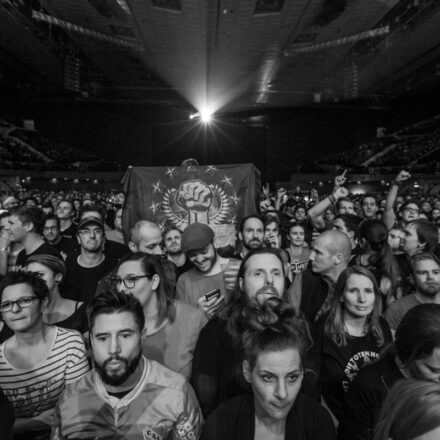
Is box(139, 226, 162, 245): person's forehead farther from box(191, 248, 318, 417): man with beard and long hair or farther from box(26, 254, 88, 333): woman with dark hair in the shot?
box(191, 248, 318, 417): man with beard and long hair

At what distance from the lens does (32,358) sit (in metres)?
2.29

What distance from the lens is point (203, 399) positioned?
2193 millimetres

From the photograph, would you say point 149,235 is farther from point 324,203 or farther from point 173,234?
point 324,203

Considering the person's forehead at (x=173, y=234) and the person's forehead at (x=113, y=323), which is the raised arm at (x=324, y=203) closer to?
the person's forehead at (x=173, y=234)

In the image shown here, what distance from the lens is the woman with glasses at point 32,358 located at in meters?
2.20

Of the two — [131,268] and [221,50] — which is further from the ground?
[221,50]

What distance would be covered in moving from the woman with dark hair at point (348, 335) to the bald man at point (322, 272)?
0.41 m

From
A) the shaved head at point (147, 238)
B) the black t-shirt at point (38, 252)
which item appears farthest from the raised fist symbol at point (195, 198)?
the black t-shirt at point (38, 252)

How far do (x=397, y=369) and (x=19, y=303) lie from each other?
1897 millimetres

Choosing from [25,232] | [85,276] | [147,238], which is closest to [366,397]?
[147,238]

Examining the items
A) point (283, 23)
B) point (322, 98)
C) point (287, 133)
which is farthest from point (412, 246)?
point (287, 133)

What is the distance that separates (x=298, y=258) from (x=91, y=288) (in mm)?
2369

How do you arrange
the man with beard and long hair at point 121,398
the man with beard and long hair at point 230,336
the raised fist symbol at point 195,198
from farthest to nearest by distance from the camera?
the raised fist symbol at point 195,198 → the man with beard and long hair at point 230,336 → the man with beard and long hair at point 121,398

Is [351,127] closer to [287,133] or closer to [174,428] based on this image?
[287,133]
